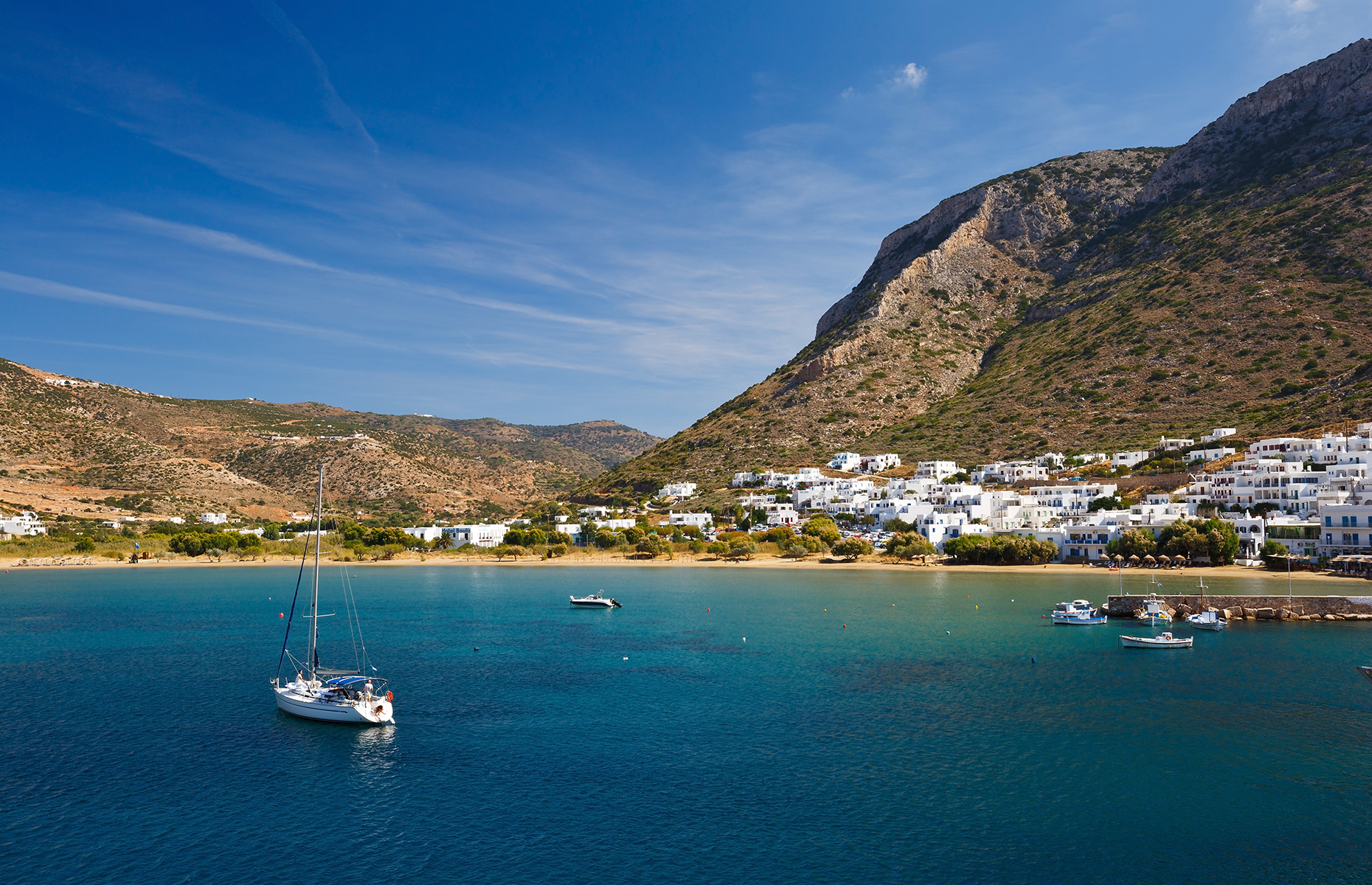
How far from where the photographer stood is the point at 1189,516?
10394 cm

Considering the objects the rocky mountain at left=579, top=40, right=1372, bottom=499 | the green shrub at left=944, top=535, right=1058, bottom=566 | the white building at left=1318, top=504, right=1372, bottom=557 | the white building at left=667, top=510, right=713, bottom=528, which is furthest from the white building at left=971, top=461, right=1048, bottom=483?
the white building at left=667, top=510, right=713, bottom=528

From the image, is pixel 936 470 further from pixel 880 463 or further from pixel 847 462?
pixel 847 462

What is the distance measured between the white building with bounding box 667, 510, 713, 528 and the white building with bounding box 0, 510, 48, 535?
96.2m

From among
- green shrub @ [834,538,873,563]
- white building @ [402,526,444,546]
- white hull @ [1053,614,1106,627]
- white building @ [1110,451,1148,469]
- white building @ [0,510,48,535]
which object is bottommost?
white hull @ [1053,614,1106,627]

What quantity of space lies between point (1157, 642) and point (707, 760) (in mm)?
36991

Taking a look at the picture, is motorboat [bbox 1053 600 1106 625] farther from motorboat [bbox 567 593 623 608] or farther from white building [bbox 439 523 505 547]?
white building [bbox 439 523 505 547]

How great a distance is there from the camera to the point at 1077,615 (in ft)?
205

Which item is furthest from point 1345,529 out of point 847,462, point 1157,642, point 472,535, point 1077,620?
point 472,535

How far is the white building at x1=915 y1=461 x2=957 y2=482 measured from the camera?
5276 inches

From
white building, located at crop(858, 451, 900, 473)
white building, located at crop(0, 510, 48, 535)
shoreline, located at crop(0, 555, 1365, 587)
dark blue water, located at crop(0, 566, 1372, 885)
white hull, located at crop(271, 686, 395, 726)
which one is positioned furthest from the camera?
white building, located at crop(858, 451, 900, 473)

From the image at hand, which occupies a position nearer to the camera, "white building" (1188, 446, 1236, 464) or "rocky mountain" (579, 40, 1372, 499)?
"white building" (1188, 446, 1236, 464)

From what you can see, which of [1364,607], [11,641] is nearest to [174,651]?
[11,641]

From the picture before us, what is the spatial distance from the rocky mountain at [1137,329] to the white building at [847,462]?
543cm

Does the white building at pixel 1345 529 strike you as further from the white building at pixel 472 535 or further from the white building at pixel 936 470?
the white building at pixel 472 535
